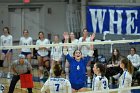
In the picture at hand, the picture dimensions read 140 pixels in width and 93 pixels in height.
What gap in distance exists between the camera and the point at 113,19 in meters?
16.8

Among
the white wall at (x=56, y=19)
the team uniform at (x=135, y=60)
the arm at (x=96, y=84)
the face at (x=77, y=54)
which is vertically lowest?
the team uniform at (x=135, y=60)

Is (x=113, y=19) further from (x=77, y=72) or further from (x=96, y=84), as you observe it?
(x=96, y=84)

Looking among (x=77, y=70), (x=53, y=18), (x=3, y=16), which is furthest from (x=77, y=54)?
(x=53, y=18)

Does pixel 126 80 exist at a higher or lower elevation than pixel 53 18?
lower

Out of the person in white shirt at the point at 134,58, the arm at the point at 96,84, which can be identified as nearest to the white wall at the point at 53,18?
the person in white shirt at the point at 134,58

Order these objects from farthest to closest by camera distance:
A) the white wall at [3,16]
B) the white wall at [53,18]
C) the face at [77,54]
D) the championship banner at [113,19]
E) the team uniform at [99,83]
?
1. the white wall at [53,18]
2. the white wall at [3,16]
3. the championship banner at [113,19]
4. the face at [77,54]
5. the team uniform at [99,83]

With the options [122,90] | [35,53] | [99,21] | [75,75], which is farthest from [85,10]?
[122,90]

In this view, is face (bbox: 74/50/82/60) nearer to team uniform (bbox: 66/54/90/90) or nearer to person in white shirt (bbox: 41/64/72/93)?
team uniform (bbox: 66/54/90/90)

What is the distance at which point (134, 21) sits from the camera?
16.2m

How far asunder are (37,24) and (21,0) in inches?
50.6

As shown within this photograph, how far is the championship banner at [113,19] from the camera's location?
1619 centimetres

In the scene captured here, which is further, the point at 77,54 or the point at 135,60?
the point at 135,60

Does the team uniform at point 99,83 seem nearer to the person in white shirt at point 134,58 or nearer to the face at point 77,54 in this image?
the face at point 77,54

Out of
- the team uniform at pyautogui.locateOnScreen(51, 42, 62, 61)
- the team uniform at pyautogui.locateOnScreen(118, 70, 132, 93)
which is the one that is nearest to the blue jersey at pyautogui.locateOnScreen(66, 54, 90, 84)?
the team uniform at pyautogui.locateOnScreen(118, 70, 132, 93)
